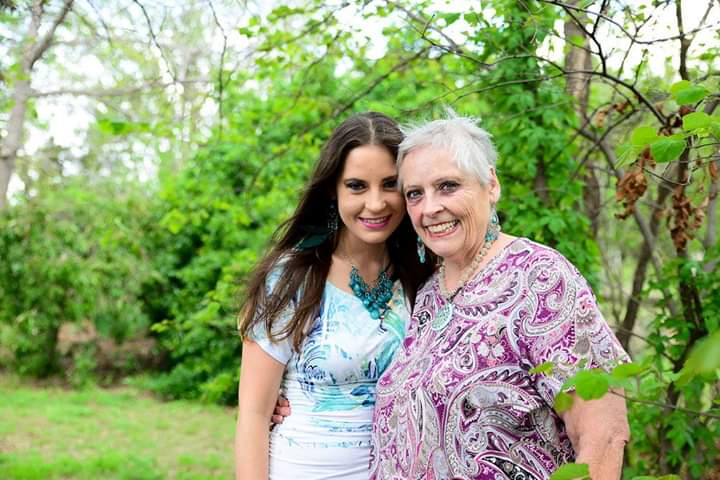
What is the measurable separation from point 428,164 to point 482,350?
51 cm

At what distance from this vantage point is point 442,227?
195 centimetres

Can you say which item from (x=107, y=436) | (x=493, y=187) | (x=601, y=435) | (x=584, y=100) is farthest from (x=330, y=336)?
(x=107, y=436)

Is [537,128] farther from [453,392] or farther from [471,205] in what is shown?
[453,392]

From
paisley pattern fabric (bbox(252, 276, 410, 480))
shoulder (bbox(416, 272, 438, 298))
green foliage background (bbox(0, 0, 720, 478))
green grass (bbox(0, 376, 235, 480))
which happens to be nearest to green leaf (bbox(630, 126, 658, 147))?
green foliage background (bbox(0, 0, 720, 478))

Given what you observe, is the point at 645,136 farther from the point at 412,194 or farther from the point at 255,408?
the point at 255,408

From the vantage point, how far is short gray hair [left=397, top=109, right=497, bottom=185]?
1928 millimetres

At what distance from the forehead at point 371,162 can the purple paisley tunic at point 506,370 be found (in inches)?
20.0

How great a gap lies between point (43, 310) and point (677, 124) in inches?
349

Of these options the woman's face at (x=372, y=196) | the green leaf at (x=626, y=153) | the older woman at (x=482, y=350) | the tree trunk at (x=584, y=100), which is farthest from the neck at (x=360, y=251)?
the tree trunk at (x=584, y=100)

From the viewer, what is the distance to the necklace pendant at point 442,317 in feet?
6.33

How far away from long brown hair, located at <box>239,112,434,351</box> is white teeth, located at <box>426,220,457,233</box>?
0.39 meters

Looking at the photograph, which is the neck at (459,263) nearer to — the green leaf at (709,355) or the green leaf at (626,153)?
the green leaf at (626,153)

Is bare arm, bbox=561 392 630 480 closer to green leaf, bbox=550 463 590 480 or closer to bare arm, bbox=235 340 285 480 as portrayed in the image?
green leaf, bbox=550 463 590 480

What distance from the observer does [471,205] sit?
6.33 feet
